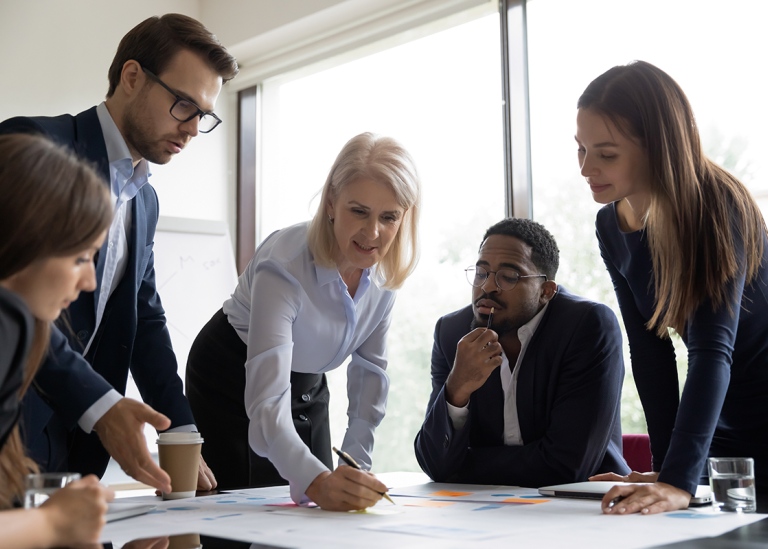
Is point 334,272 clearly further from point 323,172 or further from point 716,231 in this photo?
point 323,172

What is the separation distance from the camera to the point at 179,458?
1706mm

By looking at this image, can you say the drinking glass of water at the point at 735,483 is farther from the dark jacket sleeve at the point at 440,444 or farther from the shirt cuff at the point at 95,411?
the shirt cuff at the point at 95,411

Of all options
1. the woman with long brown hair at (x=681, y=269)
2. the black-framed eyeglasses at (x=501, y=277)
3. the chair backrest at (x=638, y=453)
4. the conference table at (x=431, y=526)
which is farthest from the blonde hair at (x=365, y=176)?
the chair backrest at (x=638, y=453)

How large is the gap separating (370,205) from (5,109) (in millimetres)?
2777

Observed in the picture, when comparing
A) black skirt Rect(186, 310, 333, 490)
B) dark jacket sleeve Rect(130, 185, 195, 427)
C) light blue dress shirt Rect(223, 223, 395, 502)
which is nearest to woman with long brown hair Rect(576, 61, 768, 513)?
light blue dress shirt Rect(223, 223, 395, 502)

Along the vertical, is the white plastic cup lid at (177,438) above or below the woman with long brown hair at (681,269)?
below

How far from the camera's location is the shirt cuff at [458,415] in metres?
2.05

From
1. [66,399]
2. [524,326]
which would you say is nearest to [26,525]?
[66,399]

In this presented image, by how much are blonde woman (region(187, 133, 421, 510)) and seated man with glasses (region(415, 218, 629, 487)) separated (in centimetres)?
21

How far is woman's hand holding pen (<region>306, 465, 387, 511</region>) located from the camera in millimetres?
1479

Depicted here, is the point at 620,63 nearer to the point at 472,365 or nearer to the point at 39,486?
Result: the point at 472,365

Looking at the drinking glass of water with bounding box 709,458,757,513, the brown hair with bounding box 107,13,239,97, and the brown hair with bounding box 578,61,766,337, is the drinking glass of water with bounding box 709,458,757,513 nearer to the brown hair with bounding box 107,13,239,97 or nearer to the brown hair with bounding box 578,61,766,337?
the brown hair with bounding box 578,61,766,337

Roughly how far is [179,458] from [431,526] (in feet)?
2.16

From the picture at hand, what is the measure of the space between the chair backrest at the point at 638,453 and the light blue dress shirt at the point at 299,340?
0.74 meters
